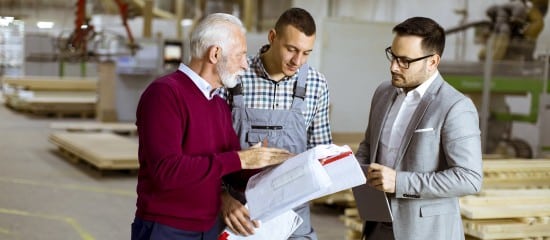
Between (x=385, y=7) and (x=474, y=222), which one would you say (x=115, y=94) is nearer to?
(x=385, y=7)

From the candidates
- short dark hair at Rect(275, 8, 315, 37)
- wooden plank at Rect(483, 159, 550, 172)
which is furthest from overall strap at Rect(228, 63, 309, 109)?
wooden plank at Rect(483, 159, 550, 172)

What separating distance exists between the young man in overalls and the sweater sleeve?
465mm

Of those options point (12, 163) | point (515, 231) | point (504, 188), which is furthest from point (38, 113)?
point (515, 231)

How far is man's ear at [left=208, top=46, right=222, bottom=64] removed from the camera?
2457 mm

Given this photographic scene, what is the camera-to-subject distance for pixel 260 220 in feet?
8.64

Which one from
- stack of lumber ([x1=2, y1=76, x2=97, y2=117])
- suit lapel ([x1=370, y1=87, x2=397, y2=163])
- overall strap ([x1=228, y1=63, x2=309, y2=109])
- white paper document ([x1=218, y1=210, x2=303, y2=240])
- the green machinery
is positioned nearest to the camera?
white paper document ([x1=218, y1=210, x2=303, y2=240])

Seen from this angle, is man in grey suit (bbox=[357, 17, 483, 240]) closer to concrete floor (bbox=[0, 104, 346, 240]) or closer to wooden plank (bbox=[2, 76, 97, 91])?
concrete floor (bbox=[0, 104, 346, 240])

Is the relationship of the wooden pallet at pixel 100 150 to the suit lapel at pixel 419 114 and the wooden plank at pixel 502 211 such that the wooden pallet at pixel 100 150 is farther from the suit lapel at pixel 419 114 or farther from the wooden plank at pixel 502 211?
the suit lapel at pixel 419 114

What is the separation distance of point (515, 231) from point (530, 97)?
7.02 meters

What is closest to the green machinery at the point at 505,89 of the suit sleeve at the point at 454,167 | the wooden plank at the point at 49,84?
the suit sleeve at the point at 454,167

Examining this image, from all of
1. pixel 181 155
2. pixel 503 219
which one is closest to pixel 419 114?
pixel 181 155

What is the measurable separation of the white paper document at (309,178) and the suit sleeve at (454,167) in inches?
11.1

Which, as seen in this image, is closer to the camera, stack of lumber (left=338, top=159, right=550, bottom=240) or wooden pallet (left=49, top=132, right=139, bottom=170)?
stack of lumber (left=338, top=159, right=550, bottom=240)

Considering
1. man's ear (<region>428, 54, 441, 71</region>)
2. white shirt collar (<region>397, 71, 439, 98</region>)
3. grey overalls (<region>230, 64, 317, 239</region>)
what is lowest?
grey overalls (<region>230, 64, 317, 239</region>)
